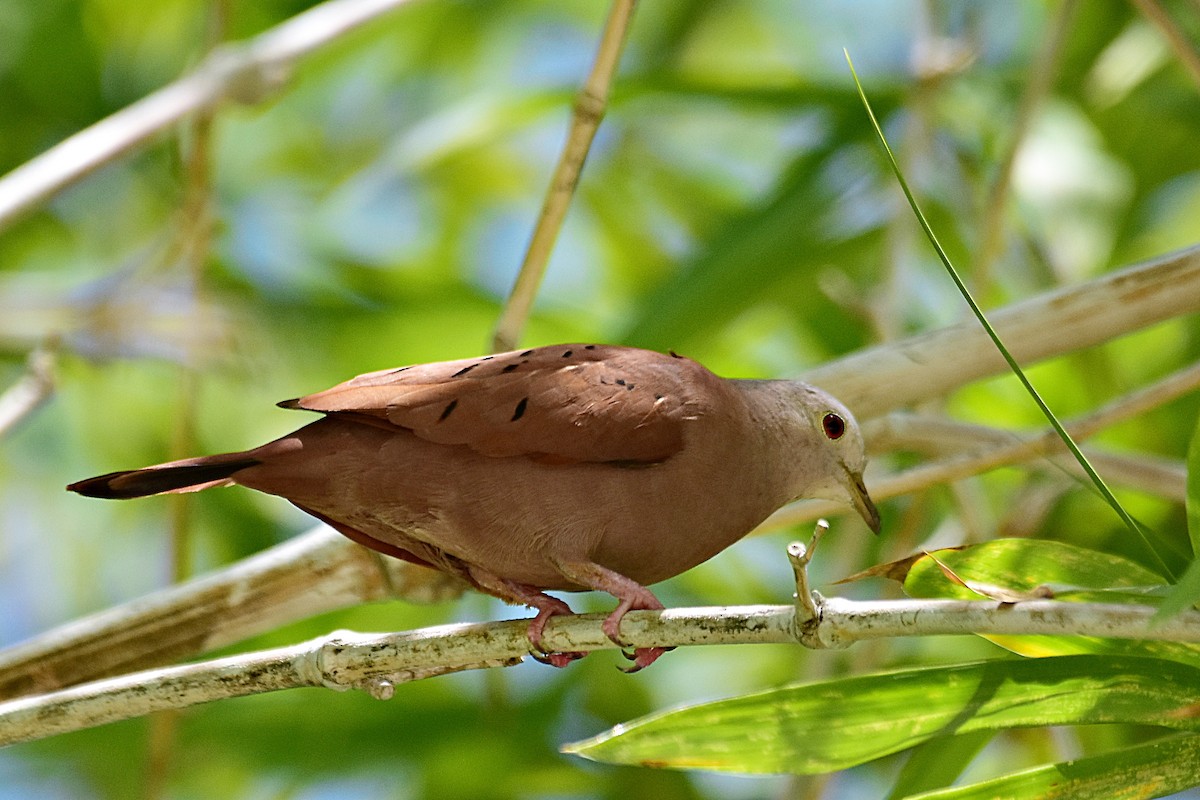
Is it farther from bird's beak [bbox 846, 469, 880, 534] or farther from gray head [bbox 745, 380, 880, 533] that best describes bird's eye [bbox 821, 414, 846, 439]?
bird's beak [bbox 846, 469, 880, 534]

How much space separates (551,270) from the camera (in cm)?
533

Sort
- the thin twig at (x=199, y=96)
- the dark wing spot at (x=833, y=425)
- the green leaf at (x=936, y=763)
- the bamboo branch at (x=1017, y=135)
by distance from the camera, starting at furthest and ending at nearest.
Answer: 1. the bamboo branch at (x=1017, y=135)
2. the thin twig at (x=199, y=96)
3. the dark wing spot at (x=833, y=425)
4. the green leaf at (x=936, y=763)

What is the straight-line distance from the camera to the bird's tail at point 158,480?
80.1 inches

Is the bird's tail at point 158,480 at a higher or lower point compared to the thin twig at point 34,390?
lower

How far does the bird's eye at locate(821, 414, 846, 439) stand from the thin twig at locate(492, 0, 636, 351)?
0.59m

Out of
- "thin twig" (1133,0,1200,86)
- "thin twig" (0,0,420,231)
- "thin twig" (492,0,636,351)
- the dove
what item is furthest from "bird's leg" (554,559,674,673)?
"thin twig" (1133,0,1200,86)

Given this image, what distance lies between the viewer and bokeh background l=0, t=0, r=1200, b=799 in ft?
12.3

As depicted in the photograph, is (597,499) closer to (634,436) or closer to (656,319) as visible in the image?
(634,436)

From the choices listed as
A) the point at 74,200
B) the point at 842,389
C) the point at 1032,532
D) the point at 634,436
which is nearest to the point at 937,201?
the point at 1032,532

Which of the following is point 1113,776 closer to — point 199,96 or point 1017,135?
point 1017,135

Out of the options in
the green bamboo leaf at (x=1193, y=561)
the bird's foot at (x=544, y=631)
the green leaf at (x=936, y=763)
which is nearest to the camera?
the green bamboo leaf at (x=1193, y=561)

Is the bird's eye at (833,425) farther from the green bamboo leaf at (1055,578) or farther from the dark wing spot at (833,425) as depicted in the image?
the green bamboo leaf at (1055,578)

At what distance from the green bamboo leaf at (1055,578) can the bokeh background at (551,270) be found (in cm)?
121

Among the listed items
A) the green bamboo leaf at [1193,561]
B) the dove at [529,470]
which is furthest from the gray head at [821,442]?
the green bamboo leaf at [1193,561]
